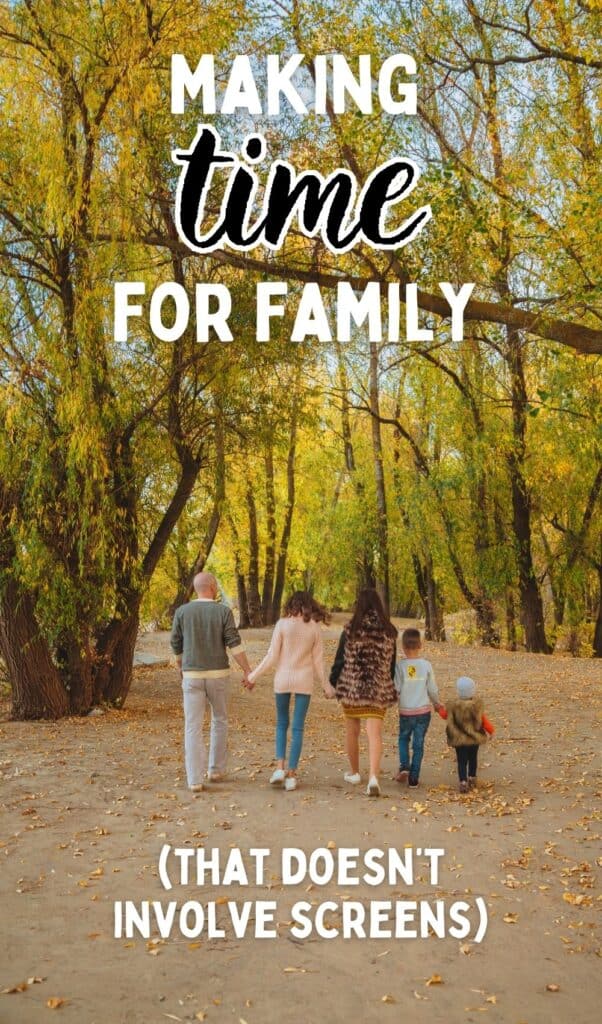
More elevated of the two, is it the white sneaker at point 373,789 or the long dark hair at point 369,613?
the long dark hair at point 369,613

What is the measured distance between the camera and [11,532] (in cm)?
1208

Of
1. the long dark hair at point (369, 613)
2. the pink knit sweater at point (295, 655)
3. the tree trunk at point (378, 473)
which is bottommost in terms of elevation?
the pink knit sweater at point (295, 655)

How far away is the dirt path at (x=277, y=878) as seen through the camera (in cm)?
485

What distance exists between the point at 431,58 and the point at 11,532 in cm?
778

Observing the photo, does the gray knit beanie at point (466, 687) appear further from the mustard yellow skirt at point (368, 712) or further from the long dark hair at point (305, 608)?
the long dark hair at point (305, 608)

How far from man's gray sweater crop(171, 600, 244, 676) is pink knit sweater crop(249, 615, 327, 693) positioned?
0.37 metres

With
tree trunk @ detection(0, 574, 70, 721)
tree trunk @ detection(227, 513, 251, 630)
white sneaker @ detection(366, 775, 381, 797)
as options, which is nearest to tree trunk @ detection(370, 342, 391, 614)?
tree trunk @ detection(227, 513, 251, 630)

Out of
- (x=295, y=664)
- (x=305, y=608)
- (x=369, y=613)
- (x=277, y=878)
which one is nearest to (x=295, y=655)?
(x=295, y=664)

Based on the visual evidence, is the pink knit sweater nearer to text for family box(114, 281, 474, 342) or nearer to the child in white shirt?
the child in white shirt

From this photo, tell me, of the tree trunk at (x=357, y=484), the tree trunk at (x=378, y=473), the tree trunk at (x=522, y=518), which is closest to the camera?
the tree trunk at (x=522, y=518)

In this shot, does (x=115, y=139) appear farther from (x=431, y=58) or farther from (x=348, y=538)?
(x=348, y=538)

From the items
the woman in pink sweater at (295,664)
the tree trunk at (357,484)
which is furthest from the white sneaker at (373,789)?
the tree trunk at (357,484)

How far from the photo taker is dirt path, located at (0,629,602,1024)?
191 inches

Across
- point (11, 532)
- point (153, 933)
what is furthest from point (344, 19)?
point (153, 933)
